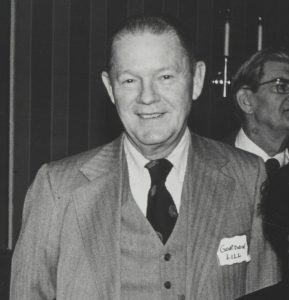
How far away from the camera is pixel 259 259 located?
6.13 ft

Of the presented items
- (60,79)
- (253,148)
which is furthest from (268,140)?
(60,79)

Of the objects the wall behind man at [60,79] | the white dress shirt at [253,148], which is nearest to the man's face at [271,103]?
the white dress shirt at [253,148]

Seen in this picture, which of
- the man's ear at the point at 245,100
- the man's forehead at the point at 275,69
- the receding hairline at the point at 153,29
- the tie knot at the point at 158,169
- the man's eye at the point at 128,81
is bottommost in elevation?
the tie knot at the point at 158,169

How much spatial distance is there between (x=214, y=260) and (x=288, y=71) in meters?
1.53

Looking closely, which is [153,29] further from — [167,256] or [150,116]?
[167,256]

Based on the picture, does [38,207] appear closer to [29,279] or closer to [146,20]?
[29,279]

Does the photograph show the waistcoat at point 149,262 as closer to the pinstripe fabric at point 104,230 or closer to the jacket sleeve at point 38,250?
the pinstripe fabric at point 104,230

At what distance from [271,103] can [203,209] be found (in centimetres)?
128

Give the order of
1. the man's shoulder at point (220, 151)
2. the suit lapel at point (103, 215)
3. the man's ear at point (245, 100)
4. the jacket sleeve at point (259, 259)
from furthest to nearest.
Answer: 1. the man's ear at point (245, 100)
2. the man's shoulder at point (220, 151)
3. the jacket sleeve at point (259, 259)
4. the suit lapel at point (103, 215)

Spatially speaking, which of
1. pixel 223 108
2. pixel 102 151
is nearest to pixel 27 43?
pixel 223 108

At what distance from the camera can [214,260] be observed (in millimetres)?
1748

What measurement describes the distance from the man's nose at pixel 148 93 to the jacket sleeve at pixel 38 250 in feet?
1.31

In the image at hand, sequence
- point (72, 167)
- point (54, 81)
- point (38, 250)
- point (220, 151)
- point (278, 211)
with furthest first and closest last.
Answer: point (54, 81) < point (220, 151) < point (72, 167) < point (38, 250) < point (278, 211)

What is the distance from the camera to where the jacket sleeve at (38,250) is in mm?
1729
